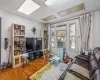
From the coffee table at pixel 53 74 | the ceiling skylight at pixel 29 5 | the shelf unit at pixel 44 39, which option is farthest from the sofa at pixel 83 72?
the shelf unit at pixel 44 39

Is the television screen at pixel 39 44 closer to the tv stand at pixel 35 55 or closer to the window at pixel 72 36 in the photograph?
the tv stand at pixel 35 55

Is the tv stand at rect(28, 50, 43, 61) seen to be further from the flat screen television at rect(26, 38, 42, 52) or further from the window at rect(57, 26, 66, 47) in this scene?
the window at rect(57, 26, 66, 47)

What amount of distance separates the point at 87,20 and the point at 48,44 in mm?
3021

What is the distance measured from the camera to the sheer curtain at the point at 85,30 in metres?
3.28

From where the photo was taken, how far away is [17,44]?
11.1 feet

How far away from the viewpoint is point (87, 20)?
331 centimetres

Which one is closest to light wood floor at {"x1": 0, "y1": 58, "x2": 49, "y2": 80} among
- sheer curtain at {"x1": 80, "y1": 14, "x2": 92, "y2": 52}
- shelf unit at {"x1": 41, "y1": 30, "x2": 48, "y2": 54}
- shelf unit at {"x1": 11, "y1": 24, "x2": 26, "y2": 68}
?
shelf unit at {"x1": 11, "y1": 24, "x2": 26, "y2": 68}

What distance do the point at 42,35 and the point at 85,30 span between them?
8.64ft

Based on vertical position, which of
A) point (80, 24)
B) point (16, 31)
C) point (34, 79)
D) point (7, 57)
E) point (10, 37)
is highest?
point (80, 24)

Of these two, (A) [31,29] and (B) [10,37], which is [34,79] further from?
(A) [31,29]

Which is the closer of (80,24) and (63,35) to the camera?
(80,24)

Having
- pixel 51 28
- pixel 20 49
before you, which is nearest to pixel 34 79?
pixel 20 49

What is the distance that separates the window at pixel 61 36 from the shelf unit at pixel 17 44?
2295 millimetres

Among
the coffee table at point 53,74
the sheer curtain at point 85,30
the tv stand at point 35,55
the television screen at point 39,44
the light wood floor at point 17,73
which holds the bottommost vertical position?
the light wood floor at point 17,73
